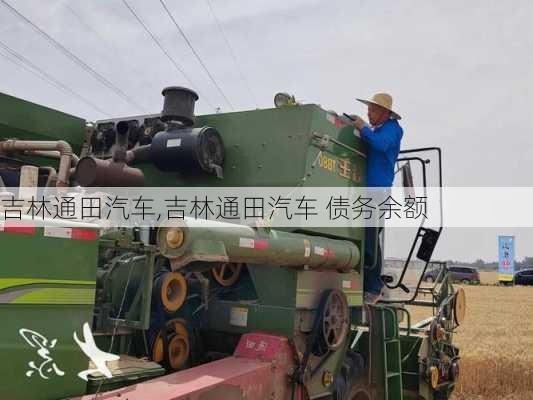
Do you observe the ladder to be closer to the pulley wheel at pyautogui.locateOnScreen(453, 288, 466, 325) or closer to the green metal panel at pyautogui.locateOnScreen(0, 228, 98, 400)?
the pulley wheel at pyautogui.locateOnScreen(453, 288, 466, 325)

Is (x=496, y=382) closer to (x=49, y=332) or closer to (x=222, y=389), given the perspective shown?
(x=222, y=389)

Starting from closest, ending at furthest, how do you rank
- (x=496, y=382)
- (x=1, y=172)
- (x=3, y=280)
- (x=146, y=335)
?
1. (x=3, y=280)
2. (x=146, y=335)
3. (x=1, y=172)
4. (x=496, y=382)

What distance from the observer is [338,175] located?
4.77 meters

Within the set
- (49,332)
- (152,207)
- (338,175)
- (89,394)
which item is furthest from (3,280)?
(338,175)

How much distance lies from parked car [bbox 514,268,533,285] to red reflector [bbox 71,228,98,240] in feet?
142

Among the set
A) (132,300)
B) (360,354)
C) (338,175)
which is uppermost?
(338,175)

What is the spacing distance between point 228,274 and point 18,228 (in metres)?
2.03

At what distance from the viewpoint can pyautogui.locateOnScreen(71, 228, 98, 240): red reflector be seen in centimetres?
266

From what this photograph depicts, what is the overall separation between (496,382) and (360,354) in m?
3.85

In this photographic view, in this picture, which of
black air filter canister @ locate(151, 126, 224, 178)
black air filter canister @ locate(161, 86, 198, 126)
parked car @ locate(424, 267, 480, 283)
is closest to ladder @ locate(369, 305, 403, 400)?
black air filter canister @ locate(151, 126, 224, 178)

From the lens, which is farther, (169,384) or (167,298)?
(167,298)

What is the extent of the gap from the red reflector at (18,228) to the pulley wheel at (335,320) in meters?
2.31

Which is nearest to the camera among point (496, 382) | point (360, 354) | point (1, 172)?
point (1, 172)

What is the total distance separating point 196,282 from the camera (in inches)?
161
